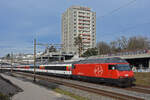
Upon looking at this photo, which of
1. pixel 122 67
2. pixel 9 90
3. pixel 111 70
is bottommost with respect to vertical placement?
pixel 9 90

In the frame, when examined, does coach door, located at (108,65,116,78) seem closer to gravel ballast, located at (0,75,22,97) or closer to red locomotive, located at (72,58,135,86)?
red locomotive, located at (72,58,135,86)

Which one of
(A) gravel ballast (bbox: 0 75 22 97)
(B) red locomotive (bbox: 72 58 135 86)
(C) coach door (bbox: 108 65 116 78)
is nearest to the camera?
(A) gravel ballast (bbox: 0 75 22 97)

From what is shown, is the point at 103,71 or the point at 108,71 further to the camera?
the point at 103,71

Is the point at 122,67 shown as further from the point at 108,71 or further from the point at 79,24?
the point at 79,24

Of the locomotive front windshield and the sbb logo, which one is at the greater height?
the locomotive front windshield

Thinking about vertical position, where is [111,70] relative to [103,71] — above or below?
above

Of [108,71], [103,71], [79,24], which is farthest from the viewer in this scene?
[79,24]

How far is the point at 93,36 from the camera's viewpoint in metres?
122

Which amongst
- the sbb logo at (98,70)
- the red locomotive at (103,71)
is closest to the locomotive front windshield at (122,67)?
the red locomotive at (103,71)

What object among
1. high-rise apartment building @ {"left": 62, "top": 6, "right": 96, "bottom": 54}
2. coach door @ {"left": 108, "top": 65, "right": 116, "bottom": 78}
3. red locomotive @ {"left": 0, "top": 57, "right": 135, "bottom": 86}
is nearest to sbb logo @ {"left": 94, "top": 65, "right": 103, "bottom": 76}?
red locomotive @ {"left": 0, "top": 57, "right": 135, "bottom": 86}

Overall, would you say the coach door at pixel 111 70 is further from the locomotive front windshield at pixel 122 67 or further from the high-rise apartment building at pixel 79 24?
the high-rise apartment building at pixel 79 24

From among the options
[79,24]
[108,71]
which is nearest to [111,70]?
[108,71]

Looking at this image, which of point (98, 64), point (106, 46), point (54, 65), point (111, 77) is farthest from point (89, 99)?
point (106, 46)

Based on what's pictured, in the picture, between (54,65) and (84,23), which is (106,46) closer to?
(84,23)
